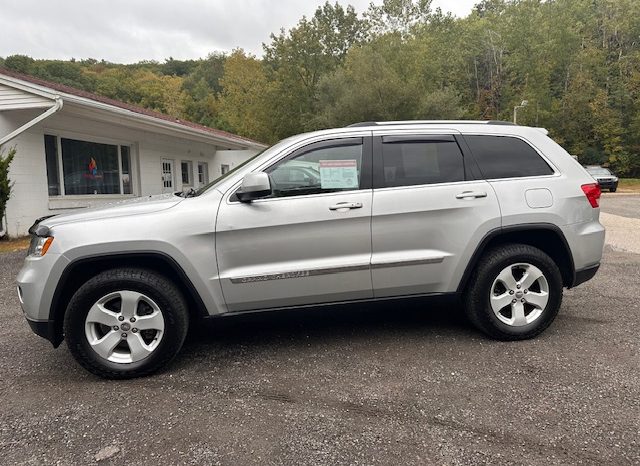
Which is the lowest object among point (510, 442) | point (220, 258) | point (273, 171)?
point (510, 442)

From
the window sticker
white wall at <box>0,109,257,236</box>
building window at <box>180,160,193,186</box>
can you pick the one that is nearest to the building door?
white wall at <box>0,109,257,236</box>

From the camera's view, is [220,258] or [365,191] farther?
[365,191]

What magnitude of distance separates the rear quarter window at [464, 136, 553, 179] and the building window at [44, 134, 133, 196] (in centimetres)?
1030

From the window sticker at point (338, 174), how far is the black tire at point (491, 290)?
1.30m

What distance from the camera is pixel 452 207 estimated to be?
11.7ft

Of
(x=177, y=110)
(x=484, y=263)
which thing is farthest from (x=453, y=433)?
(x=177, y=110)

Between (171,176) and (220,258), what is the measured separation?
13.2m

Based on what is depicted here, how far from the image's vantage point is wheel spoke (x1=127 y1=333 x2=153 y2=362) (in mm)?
3186

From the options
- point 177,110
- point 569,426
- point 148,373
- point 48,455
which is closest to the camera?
point 48,455

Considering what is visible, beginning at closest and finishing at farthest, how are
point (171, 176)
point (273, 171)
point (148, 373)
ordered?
point (148, 373) → point (273, 171) → point (171, 176)

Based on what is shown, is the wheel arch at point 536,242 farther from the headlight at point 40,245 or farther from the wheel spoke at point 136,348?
the headlight at point 40,245

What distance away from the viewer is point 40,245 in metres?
3.16

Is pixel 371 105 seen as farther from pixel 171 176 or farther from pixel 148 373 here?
pixel 148 373

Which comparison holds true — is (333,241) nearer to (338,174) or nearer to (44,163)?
(338,174)
